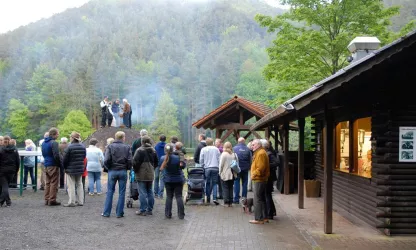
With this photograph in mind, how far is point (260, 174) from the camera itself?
10094 mm

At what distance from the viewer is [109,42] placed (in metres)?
136

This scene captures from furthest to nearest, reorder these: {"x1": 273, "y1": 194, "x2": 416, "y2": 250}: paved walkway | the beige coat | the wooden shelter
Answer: the wooden shelter → the beige coat → {"x1": 273, "y1": 194, "x2": 416, "y2": 250}: paved walkway

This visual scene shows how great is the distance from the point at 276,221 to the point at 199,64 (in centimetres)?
11186

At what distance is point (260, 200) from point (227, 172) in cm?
275

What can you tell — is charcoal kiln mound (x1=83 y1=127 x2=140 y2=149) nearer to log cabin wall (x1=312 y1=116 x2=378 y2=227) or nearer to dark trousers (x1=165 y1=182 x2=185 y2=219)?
dark trousers (x1=165 y1=182 x2=185 y2=219)

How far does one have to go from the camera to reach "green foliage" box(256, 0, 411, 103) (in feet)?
71.3

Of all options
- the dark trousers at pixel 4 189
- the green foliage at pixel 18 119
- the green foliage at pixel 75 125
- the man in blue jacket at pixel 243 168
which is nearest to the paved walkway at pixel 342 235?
the man in blue jacket at pixel 243 168

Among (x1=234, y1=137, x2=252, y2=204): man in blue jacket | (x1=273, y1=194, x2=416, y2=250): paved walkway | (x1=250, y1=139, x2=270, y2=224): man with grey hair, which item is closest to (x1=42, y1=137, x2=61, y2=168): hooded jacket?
(x1=234, y1=137, x2=252, y2=204): man in blue jacket

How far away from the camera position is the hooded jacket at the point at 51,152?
12.6 meters

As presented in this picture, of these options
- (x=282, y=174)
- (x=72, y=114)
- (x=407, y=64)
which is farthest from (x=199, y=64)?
(x=407, y=64)

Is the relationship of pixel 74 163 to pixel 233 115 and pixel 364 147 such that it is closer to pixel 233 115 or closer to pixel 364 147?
pixel 364 147

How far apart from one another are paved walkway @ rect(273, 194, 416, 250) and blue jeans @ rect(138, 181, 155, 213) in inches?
127

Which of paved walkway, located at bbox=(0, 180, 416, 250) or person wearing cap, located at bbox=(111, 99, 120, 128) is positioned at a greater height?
person wearing cap, located at bbox=(111, 99, 120, 128)

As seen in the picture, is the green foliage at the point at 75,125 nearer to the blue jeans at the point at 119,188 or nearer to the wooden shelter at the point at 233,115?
the wooden shelter at the point at 233,115
